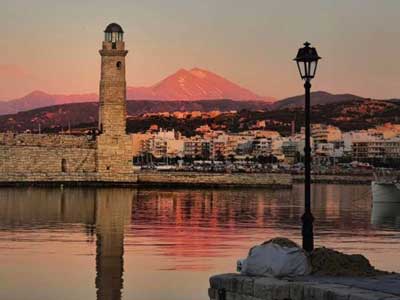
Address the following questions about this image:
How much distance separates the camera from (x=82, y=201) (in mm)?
39406

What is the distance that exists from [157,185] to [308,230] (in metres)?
52.9

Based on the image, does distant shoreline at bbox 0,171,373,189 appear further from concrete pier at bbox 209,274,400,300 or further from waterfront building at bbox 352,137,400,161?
waterfront building at bbox 352,137,400,161

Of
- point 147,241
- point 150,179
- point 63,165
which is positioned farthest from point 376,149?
point 147,241

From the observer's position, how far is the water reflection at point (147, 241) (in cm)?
1358

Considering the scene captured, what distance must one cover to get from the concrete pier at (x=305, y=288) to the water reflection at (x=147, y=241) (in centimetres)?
316

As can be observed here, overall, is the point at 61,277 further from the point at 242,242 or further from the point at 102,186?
the point at 102,186

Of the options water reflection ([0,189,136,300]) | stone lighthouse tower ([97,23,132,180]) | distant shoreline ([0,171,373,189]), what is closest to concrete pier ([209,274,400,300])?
water reflection ([0,189,136,300])

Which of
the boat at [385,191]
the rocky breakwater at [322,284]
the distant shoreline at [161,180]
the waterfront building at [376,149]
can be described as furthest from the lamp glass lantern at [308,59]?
the waterfront building at [376,149]

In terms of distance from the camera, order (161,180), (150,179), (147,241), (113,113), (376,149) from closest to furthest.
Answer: (147,241), (113,113), (150,179), (161,180), (376,149)

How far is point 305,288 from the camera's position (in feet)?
28.3

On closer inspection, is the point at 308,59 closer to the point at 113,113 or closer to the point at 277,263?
the point at 277,263

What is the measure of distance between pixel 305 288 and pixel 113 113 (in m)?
50.4

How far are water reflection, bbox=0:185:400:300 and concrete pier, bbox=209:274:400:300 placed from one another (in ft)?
10.4

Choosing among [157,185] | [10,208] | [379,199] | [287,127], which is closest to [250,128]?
[287,127]
